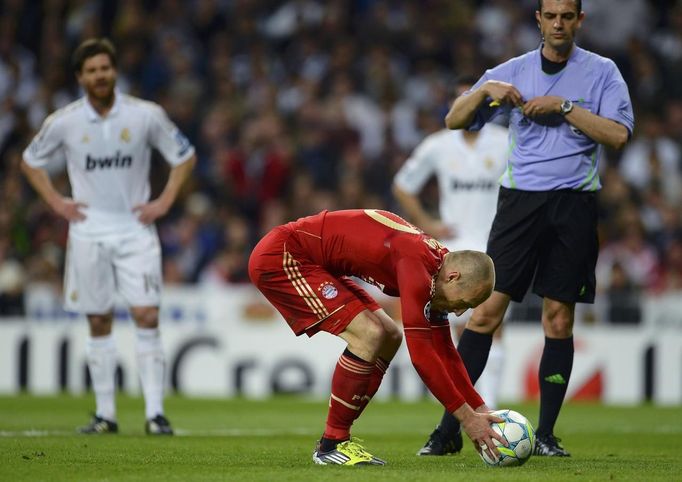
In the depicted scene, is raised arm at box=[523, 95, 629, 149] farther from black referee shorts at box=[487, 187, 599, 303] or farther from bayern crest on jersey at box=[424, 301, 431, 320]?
bayern crest on jersey at box=[424, 301, 431, 320]

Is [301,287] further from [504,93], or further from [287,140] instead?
[287,140]

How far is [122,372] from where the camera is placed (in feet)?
51.6

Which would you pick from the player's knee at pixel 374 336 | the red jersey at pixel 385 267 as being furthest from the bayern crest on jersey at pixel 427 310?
the player's knee at pixel 374 336

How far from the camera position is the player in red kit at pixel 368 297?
6.43m

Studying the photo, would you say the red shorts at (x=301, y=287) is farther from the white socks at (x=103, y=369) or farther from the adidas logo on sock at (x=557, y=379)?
the white socks at (x=103, y=369)

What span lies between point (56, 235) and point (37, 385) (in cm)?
259

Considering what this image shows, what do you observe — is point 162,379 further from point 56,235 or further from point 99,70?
point 56,235

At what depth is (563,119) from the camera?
772cm

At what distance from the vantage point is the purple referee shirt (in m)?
7.67

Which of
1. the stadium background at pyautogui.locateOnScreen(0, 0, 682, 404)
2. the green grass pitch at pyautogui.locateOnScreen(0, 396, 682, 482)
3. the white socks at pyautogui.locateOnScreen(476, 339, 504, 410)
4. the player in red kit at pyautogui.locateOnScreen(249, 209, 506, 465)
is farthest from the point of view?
the stadium background at pyautogui.locateOnScreen(0, 0, 682, 404)

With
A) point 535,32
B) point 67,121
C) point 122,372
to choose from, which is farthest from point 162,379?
point 535,32

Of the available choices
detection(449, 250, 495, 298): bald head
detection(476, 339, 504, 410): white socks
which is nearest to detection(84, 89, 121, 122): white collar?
detection(476, 339, 504, 410): white socks

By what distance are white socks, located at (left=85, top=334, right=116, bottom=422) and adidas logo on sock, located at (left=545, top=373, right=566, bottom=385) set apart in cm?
337

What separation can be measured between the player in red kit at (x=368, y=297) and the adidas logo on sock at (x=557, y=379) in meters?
1.11
